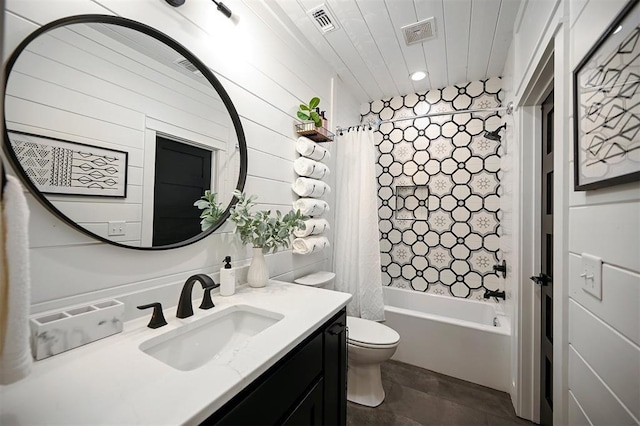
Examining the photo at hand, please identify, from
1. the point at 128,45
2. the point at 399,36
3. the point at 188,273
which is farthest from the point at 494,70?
the point at 188,273

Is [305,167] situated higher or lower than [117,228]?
higher

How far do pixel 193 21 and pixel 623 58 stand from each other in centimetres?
152

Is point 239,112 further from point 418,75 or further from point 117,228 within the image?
point 418,75

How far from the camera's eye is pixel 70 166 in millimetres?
845

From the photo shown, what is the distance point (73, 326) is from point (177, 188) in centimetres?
59

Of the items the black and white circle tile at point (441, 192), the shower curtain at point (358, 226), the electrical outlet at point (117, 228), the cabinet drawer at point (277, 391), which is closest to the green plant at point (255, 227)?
the electrical outlet at point (117, 228)

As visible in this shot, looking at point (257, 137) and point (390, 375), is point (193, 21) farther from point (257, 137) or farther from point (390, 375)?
point (390, 375)

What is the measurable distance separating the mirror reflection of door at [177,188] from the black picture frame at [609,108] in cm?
143

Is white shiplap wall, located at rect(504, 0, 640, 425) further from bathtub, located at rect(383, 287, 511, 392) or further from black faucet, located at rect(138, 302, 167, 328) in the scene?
black faucet, located at rect(138, 302, 167, 328)

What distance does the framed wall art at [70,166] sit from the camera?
0.77 metres

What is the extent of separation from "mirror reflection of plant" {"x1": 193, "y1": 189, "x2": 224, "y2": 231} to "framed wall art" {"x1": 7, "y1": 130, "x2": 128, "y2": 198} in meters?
0.32

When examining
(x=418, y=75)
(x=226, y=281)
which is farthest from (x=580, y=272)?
(x=418, y=75)

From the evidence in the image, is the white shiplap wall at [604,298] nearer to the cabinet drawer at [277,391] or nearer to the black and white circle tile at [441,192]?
the cabinet drawer at [277,391]

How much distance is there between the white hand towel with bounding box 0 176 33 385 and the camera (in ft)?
1.32
